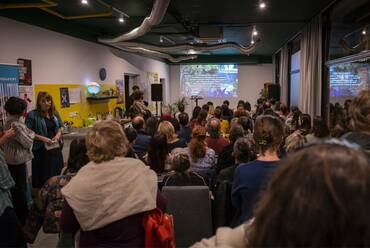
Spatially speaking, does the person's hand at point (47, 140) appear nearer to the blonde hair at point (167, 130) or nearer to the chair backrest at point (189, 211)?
the blonde hair at point (167, 130)

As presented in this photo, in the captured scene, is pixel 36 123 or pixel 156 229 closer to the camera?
pixel 156 229

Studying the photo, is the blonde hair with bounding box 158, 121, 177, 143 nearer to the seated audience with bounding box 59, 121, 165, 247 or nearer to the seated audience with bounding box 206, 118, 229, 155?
the seated audience with bounding box 206, 118, 229, 155

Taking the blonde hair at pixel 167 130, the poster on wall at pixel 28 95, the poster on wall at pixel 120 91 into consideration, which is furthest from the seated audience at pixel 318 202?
the poster on wall at pixel 120 91

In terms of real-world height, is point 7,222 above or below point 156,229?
below

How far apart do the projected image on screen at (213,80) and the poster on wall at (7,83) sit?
11.3m

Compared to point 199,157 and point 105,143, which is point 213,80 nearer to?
point 199,157

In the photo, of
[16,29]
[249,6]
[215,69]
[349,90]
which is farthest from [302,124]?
[215,69]

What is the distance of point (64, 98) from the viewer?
22.2 ft

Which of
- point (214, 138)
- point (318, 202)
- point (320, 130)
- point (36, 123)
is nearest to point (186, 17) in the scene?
point (214, 138)

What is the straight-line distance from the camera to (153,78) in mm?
13500

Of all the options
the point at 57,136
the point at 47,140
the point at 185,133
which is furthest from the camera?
the point at 185,133

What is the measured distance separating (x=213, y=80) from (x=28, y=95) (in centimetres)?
1102

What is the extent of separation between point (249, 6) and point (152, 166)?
13.0ft

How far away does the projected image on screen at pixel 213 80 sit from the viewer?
1576 cm
